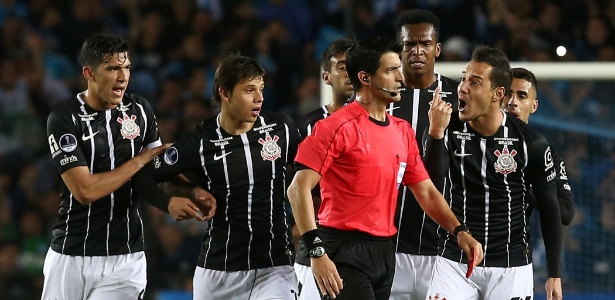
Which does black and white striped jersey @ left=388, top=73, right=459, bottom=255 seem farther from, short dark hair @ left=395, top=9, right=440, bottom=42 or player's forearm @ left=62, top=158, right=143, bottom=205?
player's forearm @ left=62, top=158, right=143, bottom=205

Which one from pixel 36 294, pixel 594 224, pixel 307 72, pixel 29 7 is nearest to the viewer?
pixel 594 224

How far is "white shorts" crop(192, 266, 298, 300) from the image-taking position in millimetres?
5785

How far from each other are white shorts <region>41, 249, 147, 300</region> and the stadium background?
121 inches

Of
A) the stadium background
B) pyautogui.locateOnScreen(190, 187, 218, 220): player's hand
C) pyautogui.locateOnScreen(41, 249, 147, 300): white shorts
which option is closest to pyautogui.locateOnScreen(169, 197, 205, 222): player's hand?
pyautogui.locateOnScreen(190, 187, 218, 220): player's hand

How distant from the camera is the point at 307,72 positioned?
11.4m

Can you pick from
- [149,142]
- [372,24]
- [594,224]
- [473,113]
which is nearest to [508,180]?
[473,113]

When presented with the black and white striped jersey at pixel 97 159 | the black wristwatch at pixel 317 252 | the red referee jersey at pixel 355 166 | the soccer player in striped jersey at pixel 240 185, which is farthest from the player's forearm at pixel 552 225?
the black and white striped jersey at pixel 97 159

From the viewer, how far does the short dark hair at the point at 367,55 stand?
5.22 m

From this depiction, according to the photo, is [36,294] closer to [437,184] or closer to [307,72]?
[307,72]

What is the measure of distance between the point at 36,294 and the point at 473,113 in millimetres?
5607

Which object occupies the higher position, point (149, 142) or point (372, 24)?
point (372, 24)

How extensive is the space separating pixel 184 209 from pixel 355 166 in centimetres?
103

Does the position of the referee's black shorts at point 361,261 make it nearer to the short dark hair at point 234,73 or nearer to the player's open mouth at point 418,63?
the short dark hair at point 234,73

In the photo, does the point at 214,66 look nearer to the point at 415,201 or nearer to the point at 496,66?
the point at 415,201
